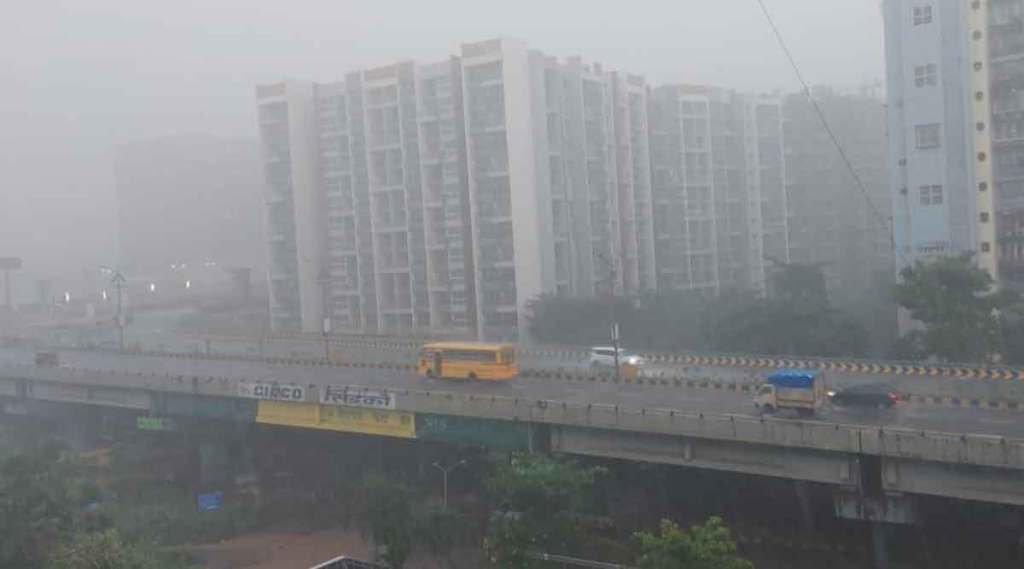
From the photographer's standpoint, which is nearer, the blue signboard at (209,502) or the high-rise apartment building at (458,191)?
the blue signboard at (209,502)

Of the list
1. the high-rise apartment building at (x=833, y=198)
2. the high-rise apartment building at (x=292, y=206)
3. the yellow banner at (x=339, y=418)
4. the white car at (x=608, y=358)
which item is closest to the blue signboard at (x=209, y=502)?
the yellow banner at (x=339, y=418)

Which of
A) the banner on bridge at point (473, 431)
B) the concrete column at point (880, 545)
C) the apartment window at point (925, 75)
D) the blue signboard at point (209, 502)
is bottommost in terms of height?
the blue signboard at point (209, 502)

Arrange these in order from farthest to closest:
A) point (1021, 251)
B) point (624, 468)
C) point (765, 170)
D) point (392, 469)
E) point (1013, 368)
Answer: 1. point (765, 170)
2. point (1021, 251)
3. point (392, 469)
4. point (1013, 368)
5. point (624, 468)

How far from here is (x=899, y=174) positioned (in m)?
23.7

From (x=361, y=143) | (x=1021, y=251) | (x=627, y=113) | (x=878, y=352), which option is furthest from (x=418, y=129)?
(x=1021, y=251)

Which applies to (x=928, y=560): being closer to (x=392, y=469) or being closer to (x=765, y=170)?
(x=392, y=469)

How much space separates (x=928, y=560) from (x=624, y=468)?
15.1ft

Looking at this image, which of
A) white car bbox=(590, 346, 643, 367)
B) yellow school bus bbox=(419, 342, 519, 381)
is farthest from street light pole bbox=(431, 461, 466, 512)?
white car bbox=(590, 346, 643, 367)

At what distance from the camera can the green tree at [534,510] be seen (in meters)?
11.8

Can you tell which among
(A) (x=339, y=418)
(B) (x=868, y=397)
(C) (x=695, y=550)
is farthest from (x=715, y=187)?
(C) (x=695, y=550)

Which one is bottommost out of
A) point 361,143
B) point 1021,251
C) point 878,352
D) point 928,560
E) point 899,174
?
point 928,560

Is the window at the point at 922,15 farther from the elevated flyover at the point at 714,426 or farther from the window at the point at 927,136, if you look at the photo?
the elevated flyover at the point at 714,426

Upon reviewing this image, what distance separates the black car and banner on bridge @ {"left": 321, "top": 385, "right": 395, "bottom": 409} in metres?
7.05

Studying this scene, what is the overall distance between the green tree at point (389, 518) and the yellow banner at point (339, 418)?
94 cm
